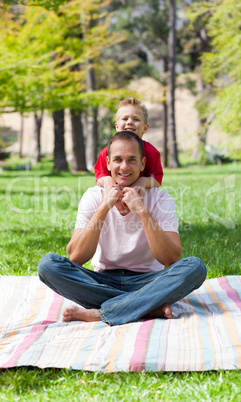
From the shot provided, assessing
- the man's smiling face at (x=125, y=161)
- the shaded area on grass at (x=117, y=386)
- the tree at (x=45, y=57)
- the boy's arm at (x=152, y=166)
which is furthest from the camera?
the tree at (x=45, y=57)

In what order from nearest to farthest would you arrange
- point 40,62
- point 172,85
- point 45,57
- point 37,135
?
point 45,57 → point 40,62 → point 172,85 → point 37,135

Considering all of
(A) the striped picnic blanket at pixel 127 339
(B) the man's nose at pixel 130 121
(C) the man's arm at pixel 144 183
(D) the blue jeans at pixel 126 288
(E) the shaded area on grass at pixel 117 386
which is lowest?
(E) the shaded area on grass at pixel 117 386

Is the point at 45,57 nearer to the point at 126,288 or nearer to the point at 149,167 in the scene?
the point at 149,167

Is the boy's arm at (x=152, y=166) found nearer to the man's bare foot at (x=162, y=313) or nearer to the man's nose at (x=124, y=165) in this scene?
the man's nose at (x=124, y=165)

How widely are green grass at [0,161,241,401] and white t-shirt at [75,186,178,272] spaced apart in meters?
1.05

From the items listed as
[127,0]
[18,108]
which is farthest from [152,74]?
[18,108]

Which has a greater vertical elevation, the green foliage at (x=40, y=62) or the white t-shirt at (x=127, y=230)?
the green foliage at (x=40, y=62)

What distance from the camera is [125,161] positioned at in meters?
3.29

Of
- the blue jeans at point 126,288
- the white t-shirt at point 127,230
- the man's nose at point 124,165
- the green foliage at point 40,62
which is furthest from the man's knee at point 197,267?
the green foliage at point 40,62

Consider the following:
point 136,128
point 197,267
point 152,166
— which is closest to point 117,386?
point 197,267

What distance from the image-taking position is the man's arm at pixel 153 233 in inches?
124

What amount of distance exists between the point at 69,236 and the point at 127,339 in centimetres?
341

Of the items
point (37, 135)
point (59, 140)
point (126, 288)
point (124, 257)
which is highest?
point (37, 135)

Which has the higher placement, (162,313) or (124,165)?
(124,165)
